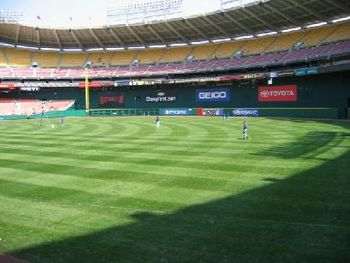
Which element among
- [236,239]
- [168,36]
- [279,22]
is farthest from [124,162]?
[168,36]

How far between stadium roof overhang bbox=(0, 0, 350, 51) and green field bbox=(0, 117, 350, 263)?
122 feet

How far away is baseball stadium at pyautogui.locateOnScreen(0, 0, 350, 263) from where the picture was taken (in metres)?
9.37

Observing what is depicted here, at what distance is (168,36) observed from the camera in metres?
75.9

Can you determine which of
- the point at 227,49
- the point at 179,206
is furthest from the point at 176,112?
the point at 179,206

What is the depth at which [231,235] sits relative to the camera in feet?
31.4

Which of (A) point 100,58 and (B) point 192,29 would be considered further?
(A) point 100,58

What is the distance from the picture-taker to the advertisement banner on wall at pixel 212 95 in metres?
68.2

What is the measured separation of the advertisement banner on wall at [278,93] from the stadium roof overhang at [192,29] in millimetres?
9838

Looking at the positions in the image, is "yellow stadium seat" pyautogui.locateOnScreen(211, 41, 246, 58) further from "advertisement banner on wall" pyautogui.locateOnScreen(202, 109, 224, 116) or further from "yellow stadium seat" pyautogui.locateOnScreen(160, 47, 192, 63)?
"advertisement banner on wall" pyautogui.locateOnScreen(202, 109, 224, 116)

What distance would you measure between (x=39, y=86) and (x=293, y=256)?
75.4m

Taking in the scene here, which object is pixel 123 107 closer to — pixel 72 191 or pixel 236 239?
pixel 72 191

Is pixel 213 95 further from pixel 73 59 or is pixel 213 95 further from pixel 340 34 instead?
pixel 73 59

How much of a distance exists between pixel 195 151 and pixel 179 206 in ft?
36.9

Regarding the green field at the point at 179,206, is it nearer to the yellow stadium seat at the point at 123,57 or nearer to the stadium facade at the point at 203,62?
the stadium facade at the point at 203,62
